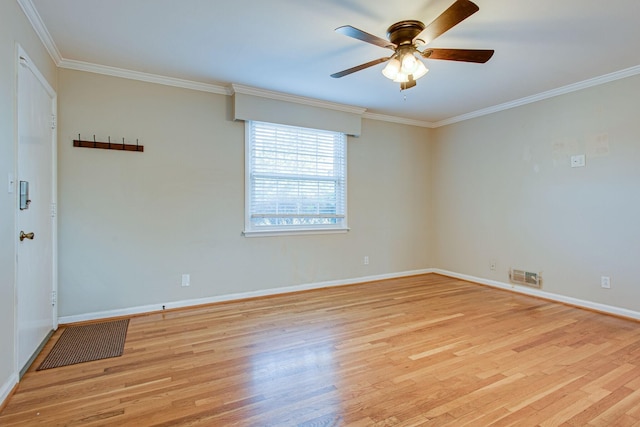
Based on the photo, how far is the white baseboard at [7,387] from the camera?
6.02ft

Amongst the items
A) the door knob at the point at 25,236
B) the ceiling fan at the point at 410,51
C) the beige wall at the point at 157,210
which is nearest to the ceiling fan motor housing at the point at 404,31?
the ceiling fan at the point at 410,51

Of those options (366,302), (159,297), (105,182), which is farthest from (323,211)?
(105,182)

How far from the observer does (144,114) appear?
342cm

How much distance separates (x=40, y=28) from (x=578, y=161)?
5.24 metres

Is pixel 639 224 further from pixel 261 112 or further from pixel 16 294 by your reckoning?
pixel 16 294

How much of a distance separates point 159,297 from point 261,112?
237 centimetres

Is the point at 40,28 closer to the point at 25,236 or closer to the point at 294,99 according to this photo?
the point at 25,236

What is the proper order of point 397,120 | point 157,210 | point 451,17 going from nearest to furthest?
1. point 451,17
2. point 157,210
3. point 397,120

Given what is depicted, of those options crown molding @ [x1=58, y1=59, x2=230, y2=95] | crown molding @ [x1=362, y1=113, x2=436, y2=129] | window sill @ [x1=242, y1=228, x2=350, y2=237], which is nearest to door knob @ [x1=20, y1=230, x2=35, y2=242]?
crown molding @ [x1=58, y1=59, x2=230, y2=95]

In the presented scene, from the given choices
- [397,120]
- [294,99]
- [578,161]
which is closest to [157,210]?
[294,99]

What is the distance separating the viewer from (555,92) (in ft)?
12.6

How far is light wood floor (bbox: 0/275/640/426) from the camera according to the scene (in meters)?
1.78

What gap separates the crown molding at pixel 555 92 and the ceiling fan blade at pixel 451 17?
8.33ft

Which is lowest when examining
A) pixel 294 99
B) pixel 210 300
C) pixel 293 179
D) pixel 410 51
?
pixel 210 300
